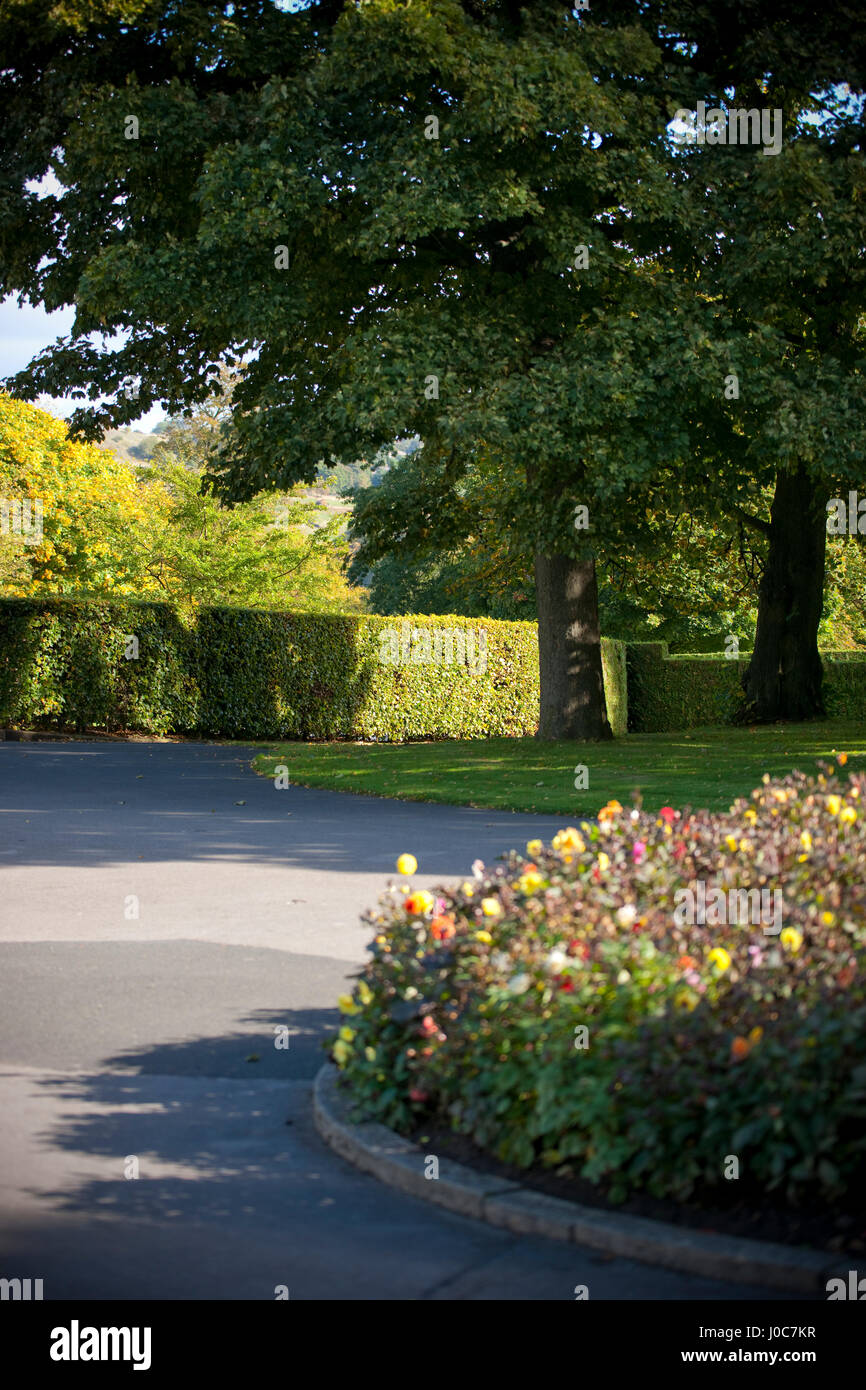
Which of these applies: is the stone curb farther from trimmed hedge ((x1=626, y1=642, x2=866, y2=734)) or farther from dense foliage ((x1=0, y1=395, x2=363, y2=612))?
dense foliage ((x1=0, y1=395, x2=363, y2=612))

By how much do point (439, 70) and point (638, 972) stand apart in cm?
1627

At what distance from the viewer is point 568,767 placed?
1867cm

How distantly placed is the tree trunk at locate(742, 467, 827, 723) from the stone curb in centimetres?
2541

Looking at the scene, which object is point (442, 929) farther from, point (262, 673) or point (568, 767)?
point (262, 673)

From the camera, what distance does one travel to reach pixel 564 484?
21.1m

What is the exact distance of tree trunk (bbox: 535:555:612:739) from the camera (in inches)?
923

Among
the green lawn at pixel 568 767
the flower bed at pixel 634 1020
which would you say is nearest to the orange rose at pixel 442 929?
the flower bed at pixel 634 1020

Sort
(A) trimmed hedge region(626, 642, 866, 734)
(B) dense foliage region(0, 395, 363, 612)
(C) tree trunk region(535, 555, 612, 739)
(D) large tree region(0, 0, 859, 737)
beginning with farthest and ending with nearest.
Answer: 1. (B) dense foliage region(0, 395, 363, 612)
2. (A) trimmed hedge region(626, 642, 866, 734)
3. (C) tree trunk region(535, 555, 612, 739)
4. (D) large tree region(0, 0, 859, 737)

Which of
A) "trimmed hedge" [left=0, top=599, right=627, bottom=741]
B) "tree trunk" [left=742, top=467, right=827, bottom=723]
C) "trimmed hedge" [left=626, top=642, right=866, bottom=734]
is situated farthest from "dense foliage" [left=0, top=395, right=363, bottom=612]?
"tree trunk" [left=742, top=467, right=827, bottom=723]

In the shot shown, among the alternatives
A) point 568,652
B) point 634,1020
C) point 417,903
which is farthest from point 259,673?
point 634,1020

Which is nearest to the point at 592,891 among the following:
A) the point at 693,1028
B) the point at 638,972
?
the point at 638,972

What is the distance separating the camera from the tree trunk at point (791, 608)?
28797 millimetres

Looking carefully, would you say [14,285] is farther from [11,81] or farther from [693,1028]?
[693,1028]

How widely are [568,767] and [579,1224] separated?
14.7m
